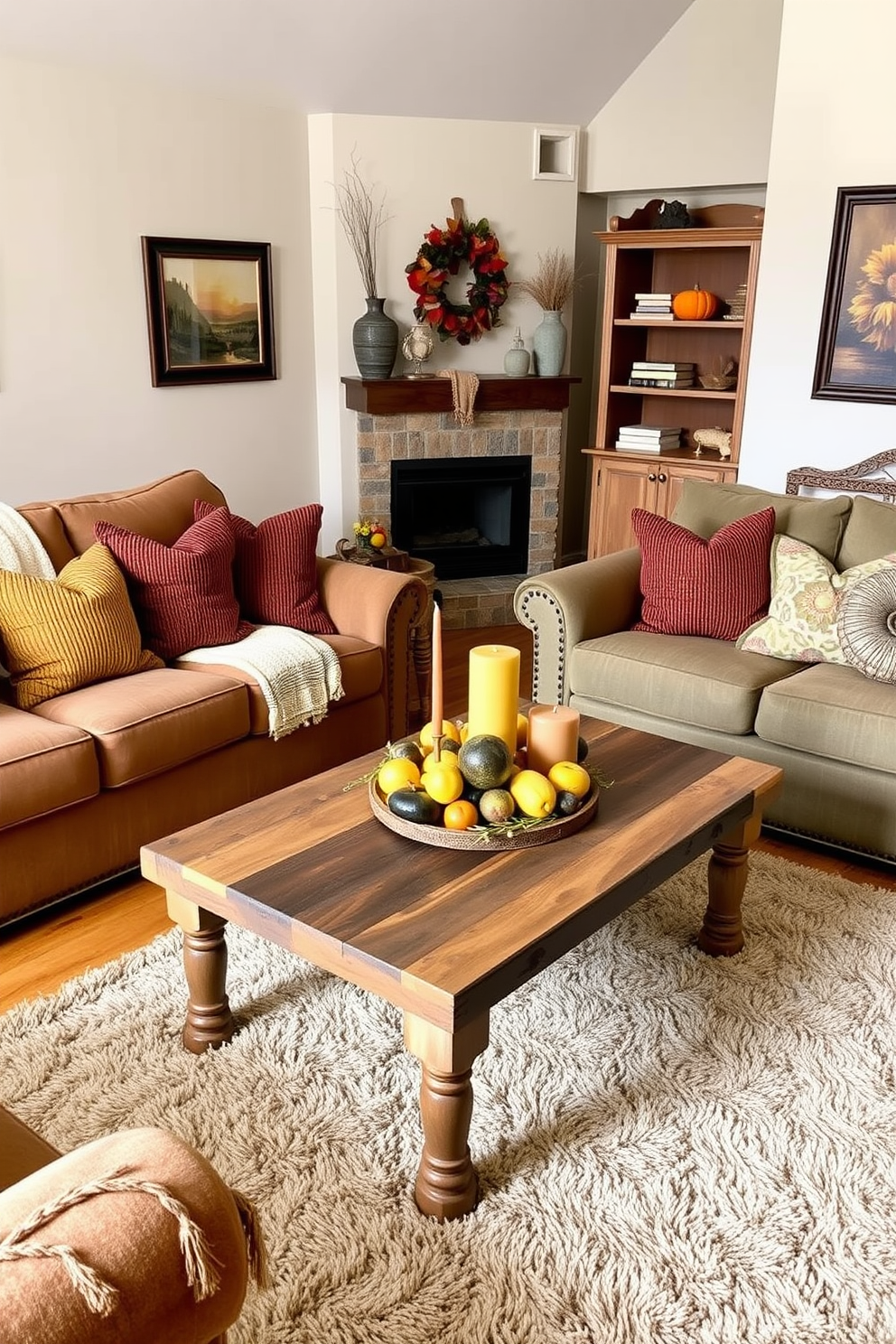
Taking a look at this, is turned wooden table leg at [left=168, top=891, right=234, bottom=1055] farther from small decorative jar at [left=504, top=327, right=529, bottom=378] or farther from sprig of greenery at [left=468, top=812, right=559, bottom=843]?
small decorative jar at [left=504, top=327, right=529, bottom=378]

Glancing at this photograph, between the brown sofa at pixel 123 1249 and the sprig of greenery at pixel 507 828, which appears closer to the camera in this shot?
the brown sofa at pixel 123 1249

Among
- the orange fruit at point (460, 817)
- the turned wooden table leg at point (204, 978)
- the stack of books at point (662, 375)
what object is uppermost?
the stack of books at point (662, 375)

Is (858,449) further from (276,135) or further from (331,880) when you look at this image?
(331,880)

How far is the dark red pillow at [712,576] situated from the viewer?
11.9 ft

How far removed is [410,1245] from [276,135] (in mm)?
4721

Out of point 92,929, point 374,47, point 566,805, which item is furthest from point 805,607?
point 374,47

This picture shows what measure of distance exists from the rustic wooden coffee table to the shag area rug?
125 mm

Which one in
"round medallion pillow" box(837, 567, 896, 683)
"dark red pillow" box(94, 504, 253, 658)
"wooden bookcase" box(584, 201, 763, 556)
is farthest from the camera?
"wooden bookcase" box(584, 201, 763, 556)

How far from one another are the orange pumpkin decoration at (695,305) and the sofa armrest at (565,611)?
6.92ft

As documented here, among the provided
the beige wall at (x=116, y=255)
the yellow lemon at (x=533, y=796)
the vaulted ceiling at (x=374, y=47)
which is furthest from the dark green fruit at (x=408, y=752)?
the vaulted ceiling at (x=374, y=47)

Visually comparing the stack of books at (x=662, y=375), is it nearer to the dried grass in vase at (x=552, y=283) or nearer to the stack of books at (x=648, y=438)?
the stack of books at (x=648, y=438)

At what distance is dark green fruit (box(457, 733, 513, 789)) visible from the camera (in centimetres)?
221

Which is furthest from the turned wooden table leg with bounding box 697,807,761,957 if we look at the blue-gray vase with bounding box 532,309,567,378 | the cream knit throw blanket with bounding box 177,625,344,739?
the blue-gray vase with bounding box 532,309,567,378

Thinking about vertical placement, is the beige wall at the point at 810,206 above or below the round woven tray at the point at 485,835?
above
